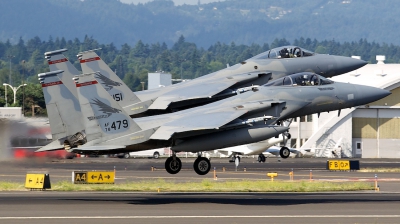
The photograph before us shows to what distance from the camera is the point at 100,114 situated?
103ft

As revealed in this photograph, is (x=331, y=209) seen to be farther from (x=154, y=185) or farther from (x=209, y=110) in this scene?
(x=154, y=185)

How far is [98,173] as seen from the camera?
44125 mm

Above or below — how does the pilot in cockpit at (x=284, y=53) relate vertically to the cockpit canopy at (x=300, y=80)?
above

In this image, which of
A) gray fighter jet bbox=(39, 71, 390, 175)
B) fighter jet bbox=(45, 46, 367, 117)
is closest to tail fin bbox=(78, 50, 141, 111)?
fighter jet bbox=(45, 46, 367, 117)

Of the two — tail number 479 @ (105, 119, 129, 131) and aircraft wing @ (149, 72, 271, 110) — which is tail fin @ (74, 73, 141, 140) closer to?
tail number 479 @ (105, 119, 129, 131)

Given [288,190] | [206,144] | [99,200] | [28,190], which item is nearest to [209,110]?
[206,144]

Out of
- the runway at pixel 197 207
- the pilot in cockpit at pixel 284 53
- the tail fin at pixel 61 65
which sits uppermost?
the pilot in cockpit at pixel 284 53

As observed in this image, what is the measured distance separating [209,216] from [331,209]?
210 inches

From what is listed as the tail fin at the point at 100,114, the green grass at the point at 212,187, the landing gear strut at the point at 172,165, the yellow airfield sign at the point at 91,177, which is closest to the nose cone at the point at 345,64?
the green grass at the point at 212,187

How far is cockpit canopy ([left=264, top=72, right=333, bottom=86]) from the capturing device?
113 feet

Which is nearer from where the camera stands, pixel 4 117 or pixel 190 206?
pixel 190 206

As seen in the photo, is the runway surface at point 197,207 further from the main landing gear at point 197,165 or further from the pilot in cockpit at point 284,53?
the pilot in cockpit at point 284,53

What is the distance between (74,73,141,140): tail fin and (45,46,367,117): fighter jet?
3.21 m

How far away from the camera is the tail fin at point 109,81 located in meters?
34.9
